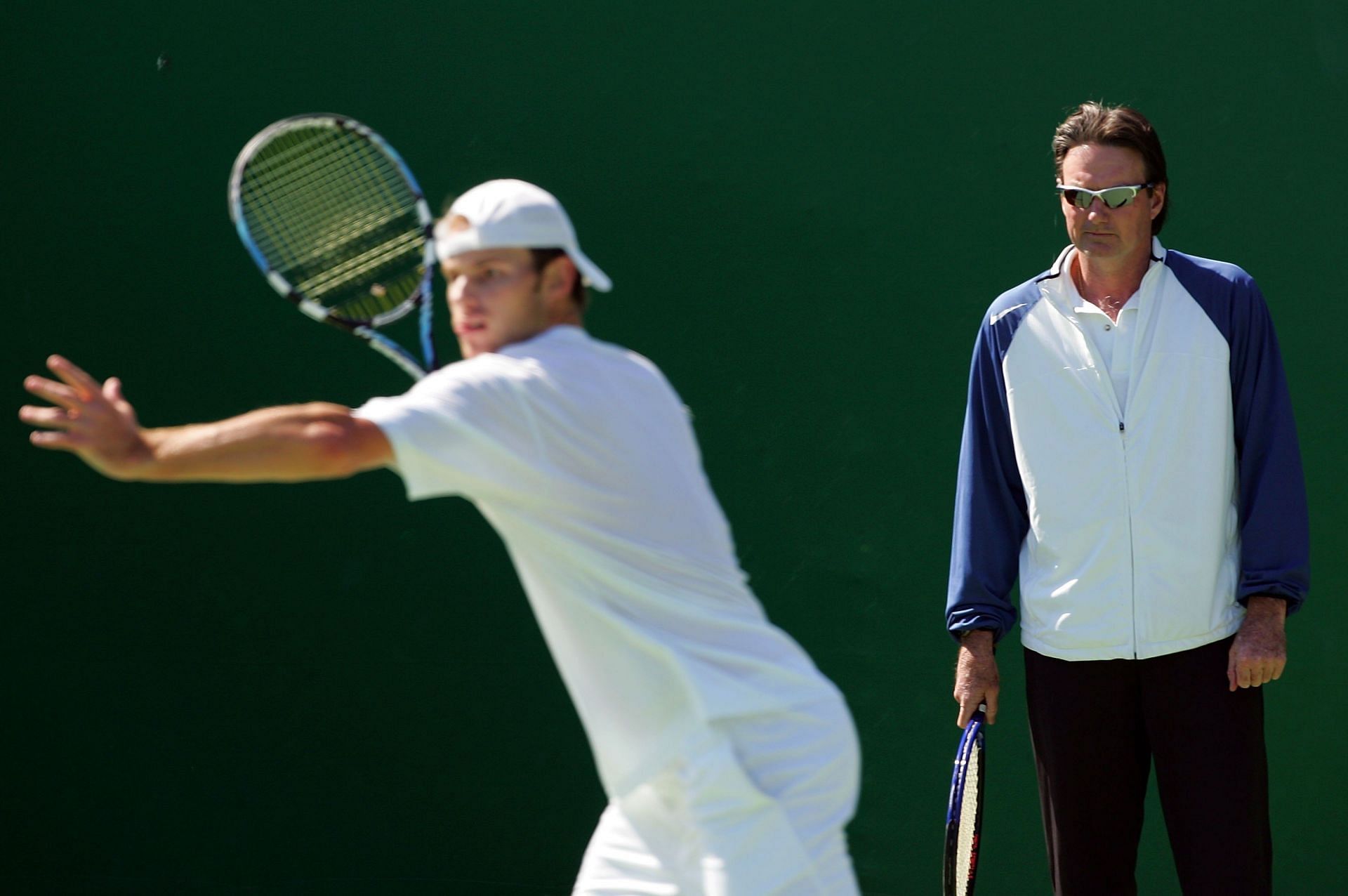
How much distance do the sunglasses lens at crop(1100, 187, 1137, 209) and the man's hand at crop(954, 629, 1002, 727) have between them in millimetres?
886

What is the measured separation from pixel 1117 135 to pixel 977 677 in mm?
1110

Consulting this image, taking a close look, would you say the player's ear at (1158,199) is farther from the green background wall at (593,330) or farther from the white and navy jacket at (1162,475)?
the green background wall at (593,330)

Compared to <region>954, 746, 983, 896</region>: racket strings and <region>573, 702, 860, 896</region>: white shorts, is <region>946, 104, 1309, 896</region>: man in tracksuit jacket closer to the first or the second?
<region>954, 746, 983, 896</region>: racket strings

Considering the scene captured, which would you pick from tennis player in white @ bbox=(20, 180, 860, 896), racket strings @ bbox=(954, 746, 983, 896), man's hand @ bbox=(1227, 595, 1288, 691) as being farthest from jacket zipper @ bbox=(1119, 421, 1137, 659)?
tennis player in white @ bbox=(20, 180, 860, 896)

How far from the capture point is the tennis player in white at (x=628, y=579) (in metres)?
2.26

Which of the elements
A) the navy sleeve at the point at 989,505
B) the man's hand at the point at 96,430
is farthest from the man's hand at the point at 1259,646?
the man's hand at the point at 96,430

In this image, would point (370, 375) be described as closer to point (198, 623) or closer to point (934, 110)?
point (198, 623)

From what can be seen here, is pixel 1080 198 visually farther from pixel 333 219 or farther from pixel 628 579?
pixel 628 579

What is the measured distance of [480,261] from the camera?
97.7 inches

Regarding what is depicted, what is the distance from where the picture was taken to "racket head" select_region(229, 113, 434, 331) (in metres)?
3.04

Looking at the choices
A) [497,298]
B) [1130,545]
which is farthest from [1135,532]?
[497,298]

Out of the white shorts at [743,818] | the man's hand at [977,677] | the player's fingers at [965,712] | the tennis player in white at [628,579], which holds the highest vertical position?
the tennis player in white at [628,579]

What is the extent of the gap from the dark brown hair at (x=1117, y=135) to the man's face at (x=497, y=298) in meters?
1.45

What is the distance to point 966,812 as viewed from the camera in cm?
358
